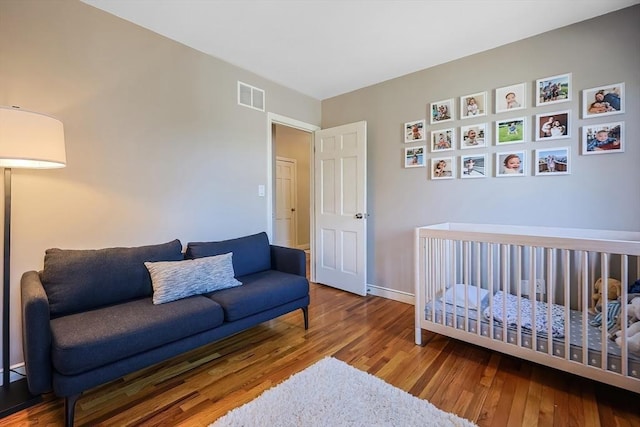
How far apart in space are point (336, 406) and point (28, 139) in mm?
2182

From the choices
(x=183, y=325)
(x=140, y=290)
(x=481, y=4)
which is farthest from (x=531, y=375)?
(x=140, y=290)

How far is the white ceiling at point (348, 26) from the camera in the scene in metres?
2.06

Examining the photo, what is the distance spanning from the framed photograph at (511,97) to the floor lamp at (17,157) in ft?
10.9

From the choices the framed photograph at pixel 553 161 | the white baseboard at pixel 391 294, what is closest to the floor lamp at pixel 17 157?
the white baseboard at pixel 391 294

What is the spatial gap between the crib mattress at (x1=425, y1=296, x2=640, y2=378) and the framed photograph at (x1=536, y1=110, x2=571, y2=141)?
4.53ft

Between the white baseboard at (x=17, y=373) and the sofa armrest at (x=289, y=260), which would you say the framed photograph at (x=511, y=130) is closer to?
the sofa armrest at (x=289, y=260)

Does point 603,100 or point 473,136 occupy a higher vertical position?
point 603,100

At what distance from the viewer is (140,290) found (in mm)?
2074

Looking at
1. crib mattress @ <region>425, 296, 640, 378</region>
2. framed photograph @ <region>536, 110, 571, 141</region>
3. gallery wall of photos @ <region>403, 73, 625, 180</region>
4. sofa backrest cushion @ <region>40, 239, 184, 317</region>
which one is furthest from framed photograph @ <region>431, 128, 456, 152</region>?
sofa backrest cushion @ <region>40, 239, 184, 317</region>

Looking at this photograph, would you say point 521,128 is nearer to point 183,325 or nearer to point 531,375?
point 531,375

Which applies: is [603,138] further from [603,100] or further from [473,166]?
[473,166]

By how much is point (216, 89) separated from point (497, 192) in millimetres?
2822

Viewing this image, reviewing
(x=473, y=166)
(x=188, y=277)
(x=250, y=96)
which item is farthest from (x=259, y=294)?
(x=473, y=166)

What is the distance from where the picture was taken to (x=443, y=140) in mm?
2955
